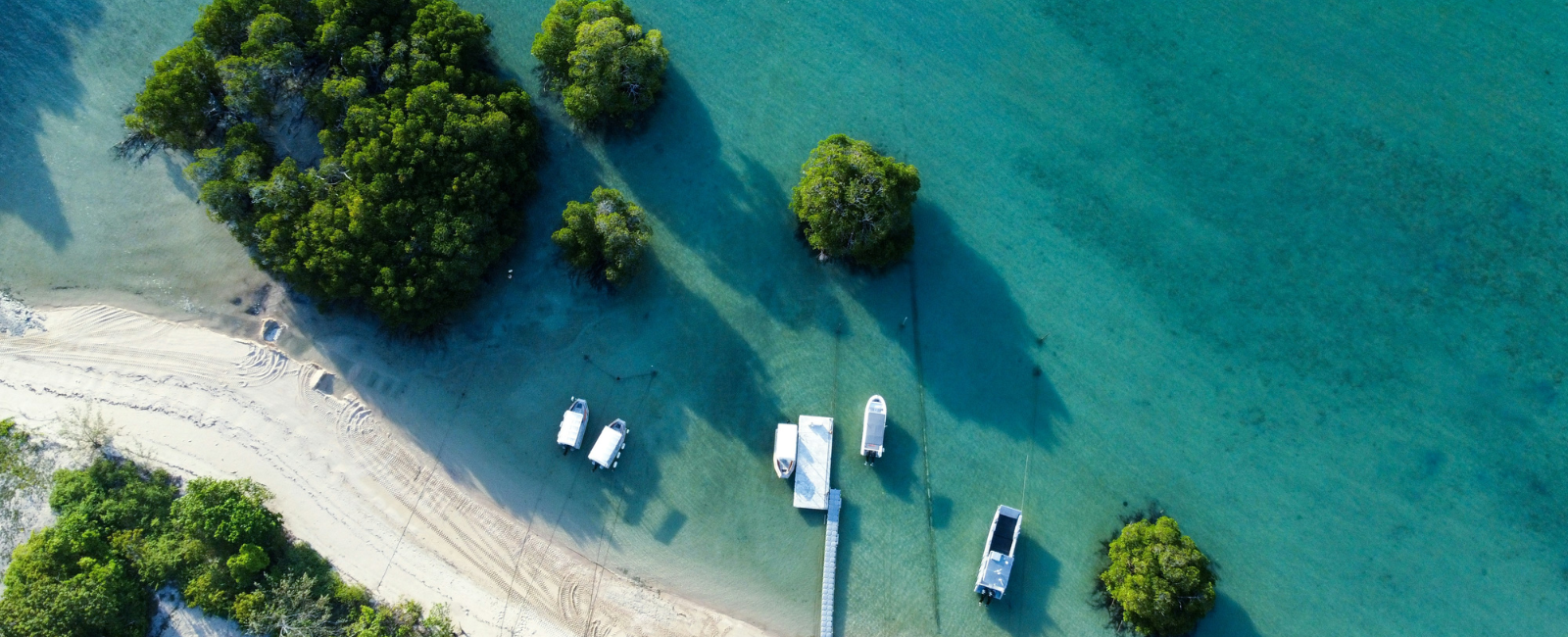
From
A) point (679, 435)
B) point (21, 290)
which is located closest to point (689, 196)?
point (679, 435)

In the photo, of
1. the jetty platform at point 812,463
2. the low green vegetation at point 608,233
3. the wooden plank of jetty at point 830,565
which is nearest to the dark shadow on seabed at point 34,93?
the low green vegetation at point 608,233

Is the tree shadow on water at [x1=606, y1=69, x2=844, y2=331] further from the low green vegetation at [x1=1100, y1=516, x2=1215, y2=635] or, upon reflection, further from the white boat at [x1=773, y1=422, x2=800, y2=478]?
the low green vegetation at [x1=1100, y1=516, x2=1215, y2=635]

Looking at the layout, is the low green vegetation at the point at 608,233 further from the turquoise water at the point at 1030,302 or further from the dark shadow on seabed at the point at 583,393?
the turquoise water at the point at 1030,302

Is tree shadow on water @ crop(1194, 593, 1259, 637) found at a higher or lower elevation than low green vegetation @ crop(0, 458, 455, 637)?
lower

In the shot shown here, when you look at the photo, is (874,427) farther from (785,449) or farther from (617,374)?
(617,374)

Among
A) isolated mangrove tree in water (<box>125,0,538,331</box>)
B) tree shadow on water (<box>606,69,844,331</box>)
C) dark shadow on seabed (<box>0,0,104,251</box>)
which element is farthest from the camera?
dark shadow on seabed (<box>0,0,104,251</box>)

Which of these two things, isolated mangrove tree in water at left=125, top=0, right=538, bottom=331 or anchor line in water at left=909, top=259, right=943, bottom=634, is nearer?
isolated mangrove tree in water at left=125, top=0, right=538, bottom=331

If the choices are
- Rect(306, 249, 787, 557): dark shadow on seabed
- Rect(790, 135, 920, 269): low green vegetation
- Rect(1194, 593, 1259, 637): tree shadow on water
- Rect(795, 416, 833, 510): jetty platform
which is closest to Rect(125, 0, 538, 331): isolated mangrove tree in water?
Rect(306, 249, 787, 557): dark shadow on seabed

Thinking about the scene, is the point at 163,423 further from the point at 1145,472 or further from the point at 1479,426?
the point at 1479,426
